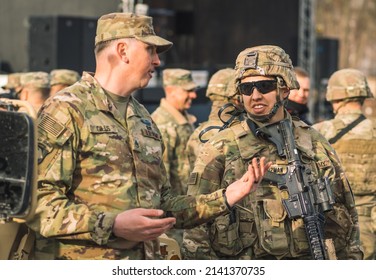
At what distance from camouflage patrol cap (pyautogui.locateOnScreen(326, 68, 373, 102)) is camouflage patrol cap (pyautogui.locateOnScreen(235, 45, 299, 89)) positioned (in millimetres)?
2753

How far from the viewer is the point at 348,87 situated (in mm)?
8820

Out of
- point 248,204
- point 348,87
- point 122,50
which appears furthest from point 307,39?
point 122,50

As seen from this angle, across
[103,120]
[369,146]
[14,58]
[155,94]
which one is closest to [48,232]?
[103,120]

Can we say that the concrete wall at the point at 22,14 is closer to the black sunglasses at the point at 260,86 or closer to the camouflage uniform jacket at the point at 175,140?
the camouflage uniform jacket at the point at 175,140

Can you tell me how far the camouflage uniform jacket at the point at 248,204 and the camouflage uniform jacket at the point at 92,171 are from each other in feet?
2.30

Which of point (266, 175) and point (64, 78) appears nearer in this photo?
point (266, 175)

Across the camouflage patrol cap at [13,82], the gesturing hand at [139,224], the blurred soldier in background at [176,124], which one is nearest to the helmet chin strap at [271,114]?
the gesturing hand at [139,224]

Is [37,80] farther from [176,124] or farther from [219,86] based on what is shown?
[219,86]

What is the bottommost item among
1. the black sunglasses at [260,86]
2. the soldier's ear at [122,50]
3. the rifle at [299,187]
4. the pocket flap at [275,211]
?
the pocket flap at [275,211]

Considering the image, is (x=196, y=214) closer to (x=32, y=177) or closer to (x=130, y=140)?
(x=130, y=140)

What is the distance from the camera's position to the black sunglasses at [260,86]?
604cm

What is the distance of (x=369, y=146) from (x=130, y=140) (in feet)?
12.4

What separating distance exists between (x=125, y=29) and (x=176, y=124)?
5952mm

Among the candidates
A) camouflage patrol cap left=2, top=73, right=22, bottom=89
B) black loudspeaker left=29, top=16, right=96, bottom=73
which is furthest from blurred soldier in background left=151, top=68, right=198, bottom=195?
black loudspeaker left=29, top=16, right=96, bottom=73
